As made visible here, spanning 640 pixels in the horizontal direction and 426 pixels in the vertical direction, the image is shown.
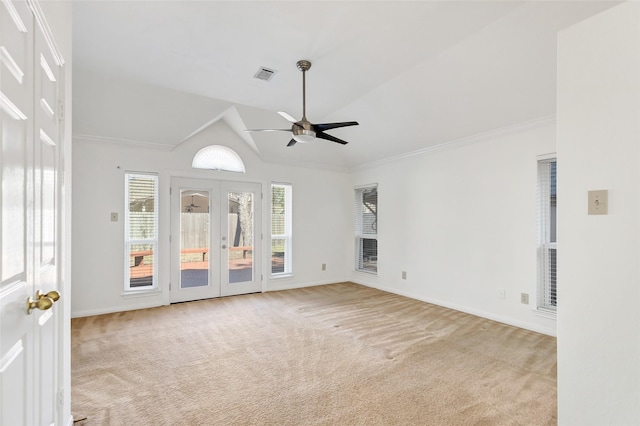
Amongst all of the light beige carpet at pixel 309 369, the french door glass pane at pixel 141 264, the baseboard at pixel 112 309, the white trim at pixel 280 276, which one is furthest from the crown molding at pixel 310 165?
the baseboard at pixel 112 309

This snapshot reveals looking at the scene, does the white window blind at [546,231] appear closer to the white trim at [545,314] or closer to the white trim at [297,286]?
the white trim at [545,314]

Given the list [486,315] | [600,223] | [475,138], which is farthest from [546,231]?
[600,223]

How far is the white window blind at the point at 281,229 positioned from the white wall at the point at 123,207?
0.13 meters

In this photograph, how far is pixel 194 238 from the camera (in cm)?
511

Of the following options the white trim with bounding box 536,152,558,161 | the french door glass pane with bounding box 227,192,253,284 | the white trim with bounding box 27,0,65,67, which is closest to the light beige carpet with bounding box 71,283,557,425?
the french door glass pane with bounding box 227,192,253,284

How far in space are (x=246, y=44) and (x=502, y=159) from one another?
3394 mm

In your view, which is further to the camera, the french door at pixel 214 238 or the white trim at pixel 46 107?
the french door at pixel 214 238

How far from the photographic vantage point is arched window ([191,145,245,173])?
5201mm

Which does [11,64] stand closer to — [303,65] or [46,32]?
[46,32]

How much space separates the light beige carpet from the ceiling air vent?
2.91 meters

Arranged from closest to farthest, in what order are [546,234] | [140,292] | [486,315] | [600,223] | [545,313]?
[600,223], [545,313], [546,234], [486,315], [140,292]

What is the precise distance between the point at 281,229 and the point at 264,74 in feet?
10.4

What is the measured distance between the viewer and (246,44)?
288 centimetres

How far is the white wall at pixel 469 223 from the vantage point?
3861 millimetres
